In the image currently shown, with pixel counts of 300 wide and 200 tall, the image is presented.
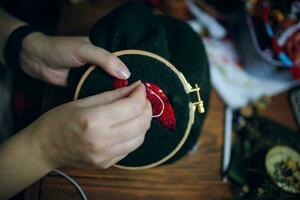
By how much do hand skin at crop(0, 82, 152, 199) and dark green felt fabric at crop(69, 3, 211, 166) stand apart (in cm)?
7

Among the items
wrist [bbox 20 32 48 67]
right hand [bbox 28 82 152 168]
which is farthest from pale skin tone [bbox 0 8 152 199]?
wrist [bbox 20 32 48 67]

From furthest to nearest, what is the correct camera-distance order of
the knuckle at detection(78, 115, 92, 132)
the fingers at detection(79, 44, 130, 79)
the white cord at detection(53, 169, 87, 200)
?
the white cord at detection(53, 169, 87, 200) → the fingers at detection(79, 44, 130, 79) → the knuckle at detection(78, 115, 92, 132)

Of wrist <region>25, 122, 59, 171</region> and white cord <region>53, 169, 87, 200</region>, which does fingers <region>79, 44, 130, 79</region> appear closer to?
wrist <region>25, 122, 59, 171</region>

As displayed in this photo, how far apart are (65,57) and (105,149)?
0.33m

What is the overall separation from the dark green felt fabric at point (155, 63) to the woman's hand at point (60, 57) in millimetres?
32

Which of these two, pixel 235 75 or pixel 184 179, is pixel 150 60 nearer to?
pixel 184 179

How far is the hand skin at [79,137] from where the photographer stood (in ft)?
2.02

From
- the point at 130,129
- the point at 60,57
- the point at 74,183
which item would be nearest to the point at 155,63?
the point at 130,129

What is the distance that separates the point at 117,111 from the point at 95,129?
0.05m

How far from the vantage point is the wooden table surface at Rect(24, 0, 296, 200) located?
0.89m

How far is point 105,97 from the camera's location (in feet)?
2.20

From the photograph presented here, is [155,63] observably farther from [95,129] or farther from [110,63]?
[95,129]

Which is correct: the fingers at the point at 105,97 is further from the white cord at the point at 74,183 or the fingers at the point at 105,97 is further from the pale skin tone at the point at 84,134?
the white cord at the point at 74,183

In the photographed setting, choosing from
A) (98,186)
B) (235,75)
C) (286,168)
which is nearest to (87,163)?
(98,186)
